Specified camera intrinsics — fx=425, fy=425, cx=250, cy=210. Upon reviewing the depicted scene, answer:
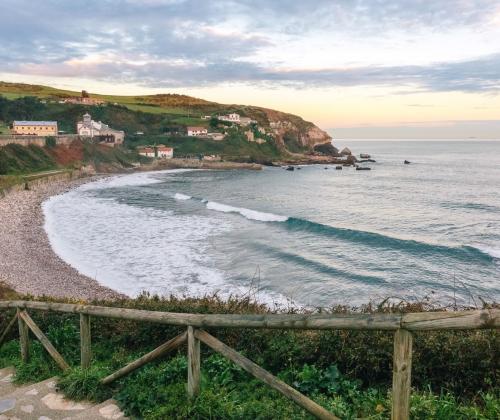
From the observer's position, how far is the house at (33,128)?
101 m

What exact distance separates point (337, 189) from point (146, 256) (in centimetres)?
4557

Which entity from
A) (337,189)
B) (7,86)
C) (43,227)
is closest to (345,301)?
(43,227)

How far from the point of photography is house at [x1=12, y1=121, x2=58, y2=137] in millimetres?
100938

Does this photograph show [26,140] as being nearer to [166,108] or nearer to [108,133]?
[108,133]

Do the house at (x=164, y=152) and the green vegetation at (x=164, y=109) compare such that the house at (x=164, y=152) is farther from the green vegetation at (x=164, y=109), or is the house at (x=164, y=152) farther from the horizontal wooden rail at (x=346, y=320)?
the horizontal wooden rail at (x=346, y=320)

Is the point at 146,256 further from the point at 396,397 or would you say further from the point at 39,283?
the point at 396,397

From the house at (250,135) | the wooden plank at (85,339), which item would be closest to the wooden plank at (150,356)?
the wooden plank at (85,339)

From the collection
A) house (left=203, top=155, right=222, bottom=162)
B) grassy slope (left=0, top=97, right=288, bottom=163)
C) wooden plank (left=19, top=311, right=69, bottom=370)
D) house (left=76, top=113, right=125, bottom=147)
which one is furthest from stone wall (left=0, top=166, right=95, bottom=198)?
wooden plank (left=19, top=311, right=69, bottom=370)

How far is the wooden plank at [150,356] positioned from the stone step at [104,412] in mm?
314

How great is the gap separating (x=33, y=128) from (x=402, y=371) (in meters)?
116

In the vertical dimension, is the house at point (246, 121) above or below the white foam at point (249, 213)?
above

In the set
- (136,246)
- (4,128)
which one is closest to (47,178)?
(136,246)

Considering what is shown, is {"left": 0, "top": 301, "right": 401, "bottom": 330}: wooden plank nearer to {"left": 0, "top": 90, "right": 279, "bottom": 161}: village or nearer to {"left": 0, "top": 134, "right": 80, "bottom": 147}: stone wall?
{"left": 0, "top": 134, "right": 80, "bottom": 147}: stone wall

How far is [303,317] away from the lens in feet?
12.8
